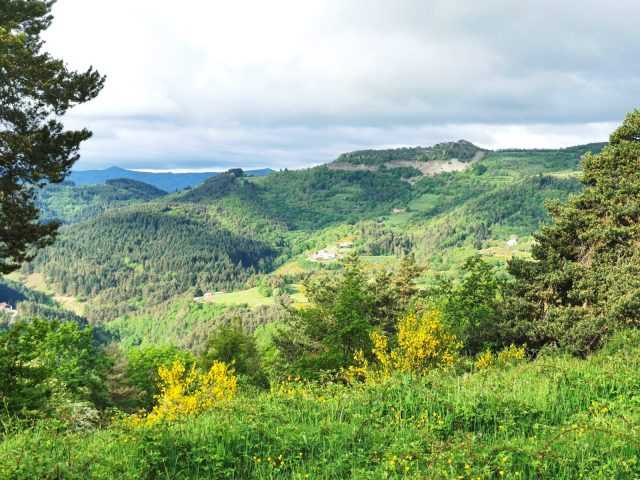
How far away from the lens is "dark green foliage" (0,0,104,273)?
13.9m

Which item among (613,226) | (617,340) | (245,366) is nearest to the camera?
(617,340)

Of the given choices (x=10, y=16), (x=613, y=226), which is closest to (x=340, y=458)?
(x=10, y=16)

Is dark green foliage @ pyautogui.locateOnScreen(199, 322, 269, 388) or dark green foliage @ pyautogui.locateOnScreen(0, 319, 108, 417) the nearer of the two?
dark green foliage @ pyautogui.locateOnScreen(0, 319, 108, 417)

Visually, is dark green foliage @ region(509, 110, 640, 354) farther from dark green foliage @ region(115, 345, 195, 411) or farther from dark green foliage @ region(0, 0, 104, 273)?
dark green foliage @ region(115, 345, 195, 411)

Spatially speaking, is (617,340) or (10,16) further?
(10,16)

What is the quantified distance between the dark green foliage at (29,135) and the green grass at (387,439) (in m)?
10.7

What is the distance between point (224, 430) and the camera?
19.8ft

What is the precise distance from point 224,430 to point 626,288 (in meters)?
19.8

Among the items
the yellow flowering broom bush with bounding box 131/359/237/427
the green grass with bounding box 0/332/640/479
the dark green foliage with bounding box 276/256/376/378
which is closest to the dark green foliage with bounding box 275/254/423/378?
the dark green foliage with bounding box 276/256/376/378

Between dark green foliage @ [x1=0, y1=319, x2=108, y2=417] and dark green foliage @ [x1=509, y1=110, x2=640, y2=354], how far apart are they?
20073 millimetres

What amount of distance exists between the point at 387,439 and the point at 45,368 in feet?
41.3

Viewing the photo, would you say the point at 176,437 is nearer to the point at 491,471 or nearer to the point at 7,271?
the point at 491,471

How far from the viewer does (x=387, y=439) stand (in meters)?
5.94

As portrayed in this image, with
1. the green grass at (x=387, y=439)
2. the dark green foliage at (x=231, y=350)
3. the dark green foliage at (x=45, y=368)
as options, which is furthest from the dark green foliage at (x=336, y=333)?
the green grass at (x=387, y=439)
